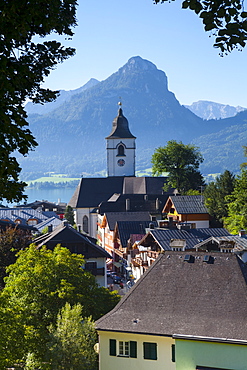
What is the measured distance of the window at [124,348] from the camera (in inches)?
843

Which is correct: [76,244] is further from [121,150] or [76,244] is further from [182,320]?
[121,150]

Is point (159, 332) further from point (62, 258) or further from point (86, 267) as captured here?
point (86, 267)

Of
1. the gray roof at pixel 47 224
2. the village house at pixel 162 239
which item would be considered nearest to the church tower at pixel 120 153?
the gray roof at pixel 47 224

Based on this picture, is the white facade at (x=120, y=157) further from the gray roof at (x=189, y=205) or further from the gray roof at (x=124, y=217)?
the gray roof at (x=189, y=205)

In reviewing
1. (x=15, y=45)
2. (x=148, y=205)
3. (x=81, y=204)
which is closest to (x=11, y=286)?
(x=15, y=45)

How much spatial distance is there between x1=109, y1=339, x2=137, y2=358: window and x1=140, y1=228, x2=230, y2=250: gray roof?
1959cm

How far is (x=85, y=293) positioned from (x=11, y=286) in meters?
3.30

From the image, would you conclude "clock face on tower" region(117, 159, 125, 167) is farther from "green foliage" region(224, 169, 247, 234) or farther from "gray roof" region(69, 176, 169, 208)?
"green foliage" region(224, 169, 247, 234)

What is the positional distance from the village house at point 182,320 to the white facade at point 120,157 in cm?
8553

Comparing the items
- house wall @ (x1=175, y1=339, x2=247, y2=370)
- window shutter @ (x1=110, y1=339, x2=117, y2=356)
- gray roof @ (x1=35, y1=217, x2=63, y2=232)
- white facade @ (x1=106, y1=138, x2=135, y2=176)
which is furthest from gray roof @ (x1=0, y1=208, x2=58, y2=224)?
house wall @ (x1=175, y1=339, x2=247, y2=370)

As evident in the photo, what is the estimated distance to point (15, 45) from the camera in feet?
25.6

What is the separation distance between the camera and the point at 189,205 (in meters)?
60.7

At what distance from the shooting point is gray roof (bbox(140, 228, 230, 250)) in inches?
1655

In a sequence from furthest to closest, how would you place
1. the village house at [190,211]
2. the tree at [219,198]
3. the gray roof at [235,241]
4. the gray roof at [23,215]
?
the gray roof at [23,215], the tree at [219,198], the village house at [190,211], the gray roof at [235,241]
